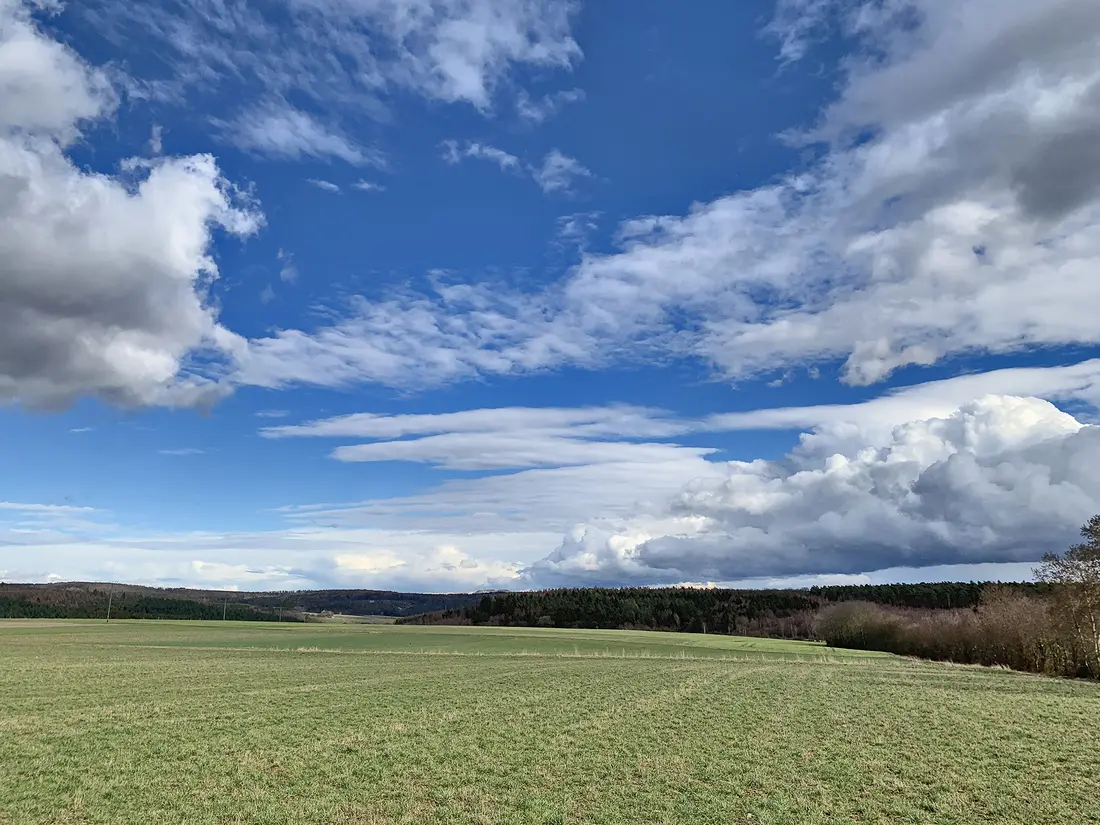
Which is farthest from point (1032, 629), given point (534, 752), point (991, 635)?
point (534, 752)

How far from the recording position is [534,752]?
71.8 feet

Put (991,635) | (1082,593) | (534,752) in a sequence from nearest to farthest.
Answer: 1. (534,752)
2. (1082,593)
3. (991,635)

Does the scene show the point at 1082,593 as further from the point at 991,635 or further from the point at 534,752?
the point at 534,752

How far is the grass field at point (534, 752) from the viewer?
1602 cm

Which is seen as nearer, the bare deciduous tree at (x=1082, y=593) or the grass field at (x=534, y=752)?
the grass field at (x=534, y=752)

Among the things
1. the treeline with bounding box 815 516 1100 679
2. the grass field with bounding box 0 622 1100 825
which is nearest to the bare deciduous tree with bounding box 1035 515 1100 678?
the treeline with bounding box 815 516 1100 679

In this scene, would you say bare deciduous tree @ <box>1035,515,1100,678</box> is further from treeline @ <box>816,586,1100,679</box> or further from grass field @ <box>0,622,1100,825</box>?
grass field @ <box>0,622,1100,825</box>

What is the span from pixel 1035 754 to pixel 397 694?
27.5 m

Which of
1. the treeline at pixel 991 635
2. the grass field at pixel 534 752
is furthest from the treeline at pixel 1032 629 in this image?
the grass field at pixel 534 752

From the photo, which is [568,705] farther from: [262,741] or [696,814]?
[696,814]

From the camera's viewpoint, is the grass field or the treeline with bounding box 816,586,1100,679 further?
the treeline with bounding box 816,586,1100,679

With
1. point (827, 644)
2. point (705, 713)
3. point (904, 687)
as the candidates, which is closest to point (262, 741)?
point (705, 713)

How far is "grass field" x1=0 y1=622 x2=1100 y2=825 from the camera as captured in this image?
16016 mm

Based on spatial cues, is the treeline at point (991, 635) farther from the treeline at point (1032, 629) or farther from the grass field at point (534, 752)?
the grass field at point (534, 752)
